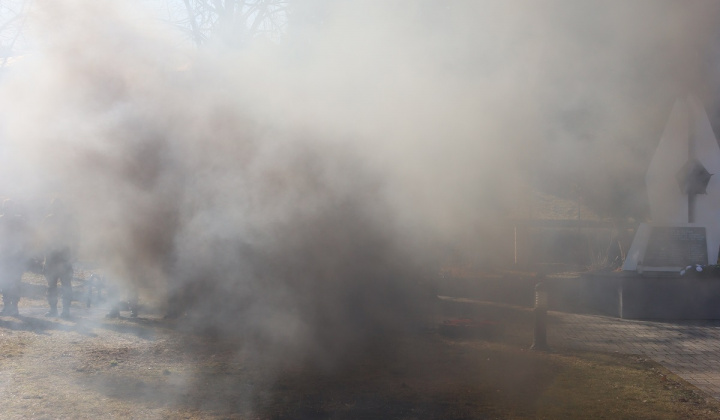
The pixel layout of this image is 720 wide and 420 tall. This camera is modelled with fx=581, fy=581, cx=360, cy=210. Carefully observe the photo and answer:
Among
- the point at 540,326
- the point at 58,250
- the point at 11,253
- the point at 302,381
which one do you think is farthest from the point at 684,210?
the point at 11,253

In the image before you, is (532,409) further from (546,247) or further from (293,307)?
(546,247)

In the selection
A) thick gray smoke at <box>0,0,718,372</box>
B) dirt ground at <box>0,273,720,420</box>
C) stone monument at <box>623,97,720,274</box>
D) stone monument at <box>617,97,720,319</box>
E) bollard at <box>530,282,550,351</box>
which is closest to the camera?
dirt ground at <box>0,273,720,420</box>

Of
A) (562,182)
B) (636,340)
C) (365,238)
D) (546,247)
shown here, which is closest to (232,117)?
(365,238)

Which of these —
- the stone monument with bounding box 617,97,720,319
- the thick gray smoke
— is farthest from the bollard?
the stone monument with bounding box 617,97,720,319

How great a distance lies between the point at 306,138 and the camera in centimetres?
577

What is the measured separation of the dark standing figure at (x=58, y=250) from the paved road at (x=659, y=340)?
5.75 metres

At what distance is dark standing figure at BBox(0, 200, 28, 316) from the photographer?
655 centimetres

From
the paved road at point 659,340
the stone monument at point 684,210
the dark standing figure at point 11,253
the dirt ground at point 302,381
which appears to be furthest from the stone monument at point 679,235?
the dark standing figure at point 11,253

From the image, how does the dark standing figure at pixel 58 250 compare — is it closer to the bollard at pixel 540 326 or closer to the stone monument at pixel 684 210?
the bollard at pixel 540 326

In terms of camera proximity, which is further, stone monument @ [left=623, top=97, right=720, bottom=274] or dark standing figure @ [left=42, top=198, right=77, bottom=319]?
stone monument @ [left=623, top=97, right=720, bottom=274]

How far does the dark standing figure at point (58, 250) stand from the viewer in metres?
6.50

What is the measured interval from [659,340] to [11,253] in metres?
8.14

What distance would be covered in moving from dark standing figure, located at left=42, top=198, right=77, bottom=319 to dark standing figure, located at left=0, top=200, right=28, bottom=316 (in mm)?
245

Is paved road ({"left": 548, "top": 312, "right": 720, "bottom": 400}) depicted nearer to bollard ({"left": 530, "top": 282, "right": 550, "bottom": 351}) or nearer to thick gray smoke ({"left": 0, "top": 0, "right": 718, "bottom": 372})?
bollard ({"left": 530, "top": 282, "right": 550, "bottom": 351})
